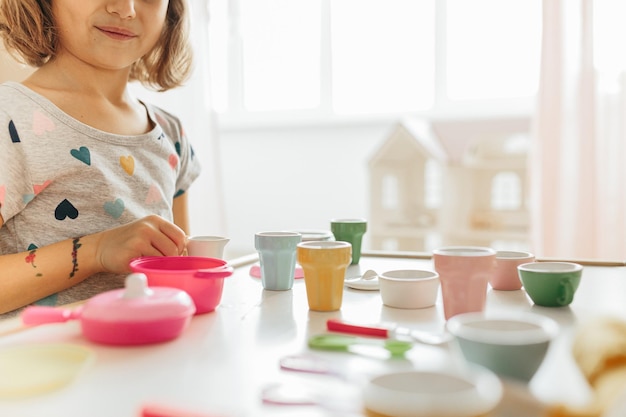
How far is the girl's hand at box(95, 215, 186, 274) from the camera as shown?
2.43ft

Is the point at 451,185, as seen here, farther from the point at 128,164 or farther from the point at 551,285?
the point at 551,285

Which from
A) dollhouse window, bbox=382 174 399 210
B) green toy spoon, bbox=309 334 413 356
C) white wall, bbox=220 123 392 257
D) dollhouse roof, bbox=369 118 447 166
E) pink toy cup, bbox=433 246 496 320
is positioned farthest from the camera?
white wall, bbox=220 123 392 257

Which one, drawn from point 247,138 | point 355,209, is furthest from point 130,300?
point 247,138

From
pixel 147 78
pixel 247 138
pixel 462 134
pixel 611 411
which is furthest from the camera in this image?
pixel 247 138

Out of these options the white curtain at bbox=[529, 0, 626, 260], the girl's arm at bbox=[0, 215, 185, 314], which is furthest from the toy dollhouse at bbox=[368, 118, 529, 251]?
the girl's arm at bbox=[0, 215, 185, 314]

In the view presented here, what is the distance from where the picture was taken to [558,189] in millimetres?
2117

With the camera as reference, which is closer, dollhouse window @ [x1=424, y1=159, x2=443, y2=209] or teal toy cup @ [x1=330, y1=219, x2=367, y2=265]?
teal toy cup @ [x1=330, y1=219, x2=367, y2=265]

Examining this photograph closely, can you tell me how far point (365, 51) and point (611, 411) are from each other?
2499mm

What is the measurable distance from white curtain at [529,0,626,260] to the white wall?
0.72 m

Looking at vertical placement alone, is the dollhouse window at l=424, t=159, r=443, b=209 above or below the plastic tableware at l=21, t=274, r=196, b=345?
above

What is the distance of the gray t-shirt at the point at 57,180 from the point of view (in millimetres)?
890

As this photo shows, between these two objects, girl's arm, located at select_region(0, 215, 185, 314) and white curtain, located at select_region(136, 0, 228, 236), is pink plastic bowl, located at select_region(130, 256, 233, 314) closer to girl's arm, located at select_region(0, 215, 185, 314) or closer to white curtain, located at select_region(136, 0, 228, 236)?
girl's arm, located at select_region(0, 215, 185, 314)

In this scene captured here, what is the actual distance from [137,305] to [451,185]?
5.94ft

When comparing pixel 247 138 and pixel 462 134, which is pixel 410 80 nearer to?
pixel 462 134
